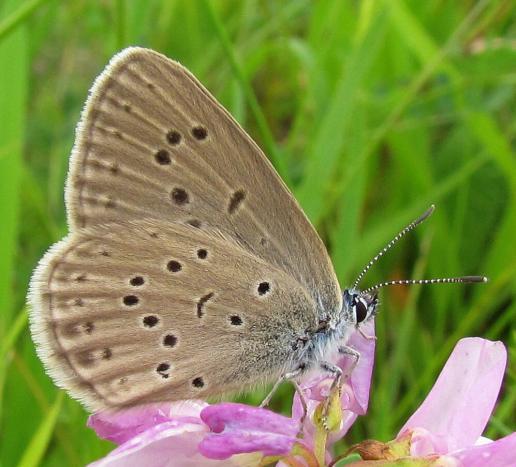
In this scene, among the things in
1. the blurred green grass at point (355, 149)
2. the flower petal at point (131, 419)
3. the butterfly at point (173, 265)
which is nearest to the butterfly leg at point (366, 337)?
the butterfly at point (173, 265)

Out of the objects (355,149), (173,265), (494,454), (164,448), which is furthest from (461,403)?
(355,149)

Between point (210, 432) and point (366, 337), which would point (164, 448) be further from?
point (366, 337)

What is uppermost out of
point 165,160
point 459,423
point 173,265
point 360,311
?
point 165,160

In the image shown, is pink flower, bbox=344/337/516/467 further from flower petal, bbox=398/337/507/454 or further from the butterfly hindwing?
the butterfly hindwing

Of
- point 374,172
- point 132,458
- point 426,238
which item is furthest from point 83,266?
point 374,172

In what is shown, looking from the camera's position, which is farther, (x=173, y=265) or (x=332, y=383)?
(x=173, y=265)

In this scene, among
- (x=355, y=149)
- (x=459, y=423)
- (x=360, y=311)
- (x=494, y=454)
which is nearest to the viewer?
(x=494, y=454)

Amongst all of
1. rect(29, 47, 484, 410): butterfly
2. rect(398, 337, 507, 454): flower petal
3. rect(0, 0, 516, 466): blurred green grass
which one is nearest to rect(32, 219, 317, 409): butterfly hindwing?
rect(29, 47, 484, 410): butterfly
